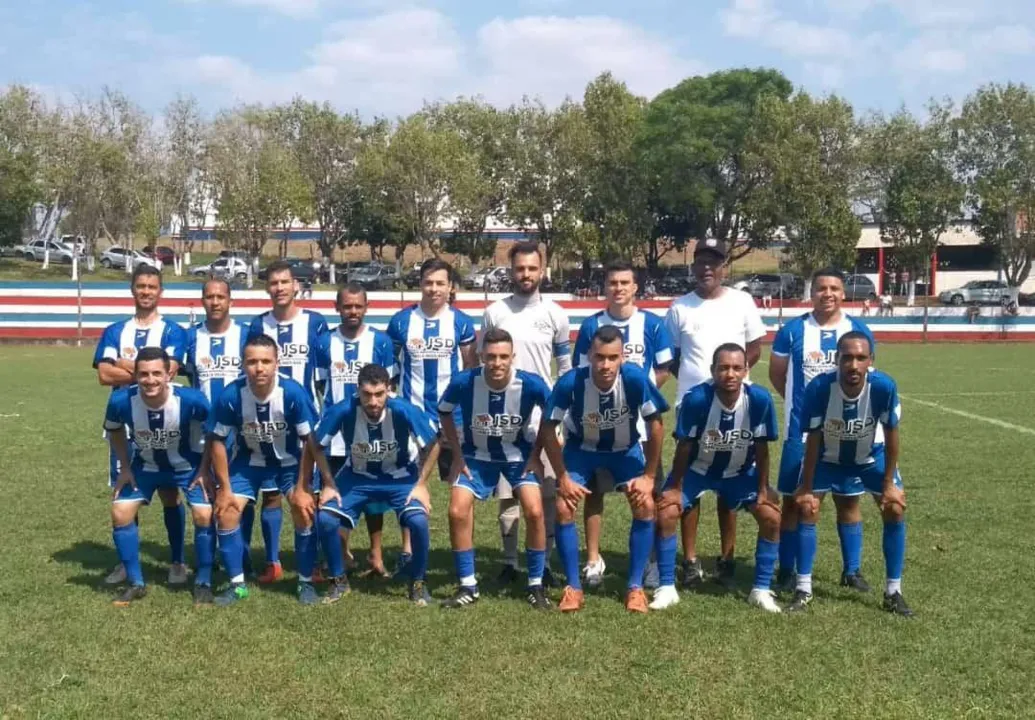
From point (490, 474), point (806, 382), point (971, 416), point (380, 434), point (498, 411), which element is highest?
point (806, 382)

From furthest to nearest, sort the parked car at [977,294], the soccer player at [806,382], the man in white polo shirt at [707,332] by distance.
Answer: the parked car at [977,294] < the man in white polo shirt at [707,332] < the soccer player at [806,382]

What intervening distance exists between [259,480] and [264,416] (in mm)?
426

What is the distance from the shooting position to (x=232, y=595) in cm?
570

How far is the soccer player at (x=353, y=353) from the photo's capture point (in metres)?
6.31

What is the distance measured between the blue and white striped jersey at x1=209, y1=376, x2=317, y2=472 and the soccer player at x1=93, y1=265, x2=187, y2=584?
511 mm

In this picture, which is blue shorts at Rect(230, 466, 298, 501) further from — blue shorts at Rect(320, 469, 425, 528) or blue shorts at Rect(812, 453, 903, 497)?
blue shorts at Rect(812, 453, 903, 497)

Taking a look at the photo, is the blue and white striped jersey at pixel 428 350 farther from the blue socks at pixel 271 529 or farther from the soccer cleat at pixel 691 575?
the soccer cleat at pixel 691 575

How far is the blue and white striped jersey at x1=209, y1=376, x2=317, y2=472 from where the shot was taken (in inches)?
228

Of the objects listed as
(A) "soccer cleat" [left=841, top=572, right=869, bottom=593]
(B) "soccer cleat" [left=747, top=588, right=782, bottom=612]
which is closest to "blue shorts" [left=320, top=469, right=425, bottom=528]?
(B) "soccer cleat" [left=747, top=588, right=782, bottom=612]

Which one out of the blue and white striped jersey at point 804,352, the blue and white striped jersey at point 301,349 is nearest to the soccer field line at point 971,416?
the blue and white striped jersey at point 804,352

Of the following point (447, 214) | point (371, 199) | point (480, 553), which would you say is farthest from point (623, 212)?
point (480, 553)

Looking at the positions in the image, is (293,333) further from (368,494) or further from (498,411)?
(498,411)

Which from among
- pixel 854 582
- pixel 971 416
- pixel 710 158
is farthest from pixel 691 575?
pixel 710 158

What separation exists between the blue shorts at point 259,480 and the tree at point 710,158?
36.1 meters
